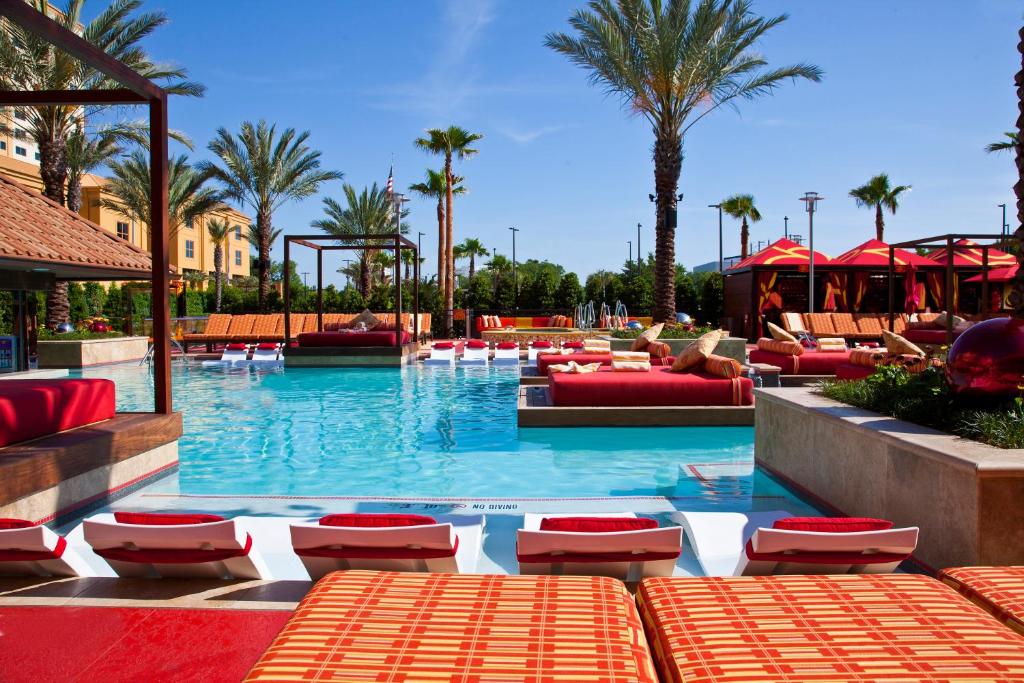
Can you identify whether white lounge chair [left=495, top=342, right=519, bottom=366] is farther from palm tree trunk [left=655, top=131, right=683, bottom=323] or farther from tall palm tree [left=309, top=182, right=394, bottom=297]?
→ tall palm tree [left=309, top=182, right=394, bottom=297]

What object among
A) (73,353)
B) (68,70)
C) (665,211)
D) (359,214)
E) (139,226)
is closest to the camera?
(68,70)

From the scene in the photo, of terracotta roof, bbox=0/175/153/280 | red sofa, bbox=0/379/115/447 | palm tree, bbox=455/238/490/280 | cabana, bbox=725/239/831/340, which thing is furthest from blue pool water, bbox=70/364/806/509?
palm tree, bbox=455/238/490/280

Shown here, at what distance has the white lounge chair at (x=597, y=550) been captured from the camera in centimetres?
304

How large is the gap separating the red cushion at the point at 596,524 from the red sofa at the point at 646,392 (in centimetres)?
698

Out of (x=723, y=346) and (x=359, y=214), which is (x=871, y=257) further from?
(x=359, y=214)

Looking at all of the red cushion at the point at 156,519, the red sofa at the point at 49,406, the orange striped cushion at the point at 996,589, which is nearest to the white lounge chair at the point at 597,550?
the orange striped cushion at the point at 996,589

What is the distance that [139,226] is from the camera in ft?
147

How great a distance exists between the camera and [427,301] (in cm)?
3114

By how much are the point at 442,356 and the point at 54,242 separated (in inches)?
379

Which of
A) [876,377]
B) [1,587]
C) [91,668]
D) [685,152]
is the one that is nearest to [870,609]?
[91,668]

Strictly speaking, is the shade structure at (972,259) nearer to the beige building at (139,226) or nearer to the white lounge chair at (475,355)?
the white lounge chair at (475,355)

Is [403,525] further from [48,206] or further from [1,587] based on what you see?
[48,206]

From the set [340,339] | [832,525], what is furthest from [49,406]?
[340,339]

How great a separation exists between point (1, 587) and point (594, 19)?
16803mm
